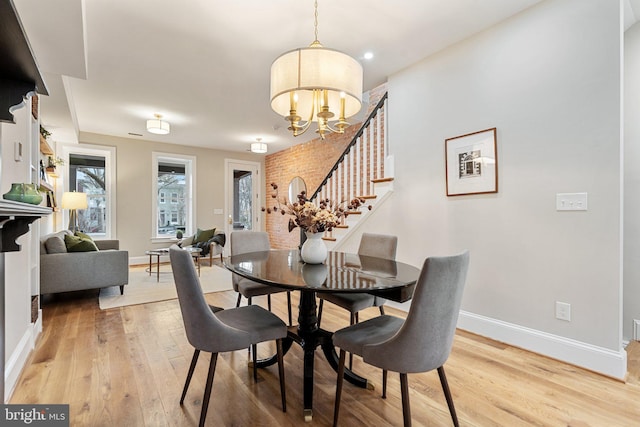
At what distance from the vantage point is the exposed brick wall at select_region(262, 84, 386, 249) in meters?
5.70

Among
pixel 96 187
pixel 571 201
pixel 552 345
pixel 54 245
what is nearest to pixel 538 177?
pixel 571 201

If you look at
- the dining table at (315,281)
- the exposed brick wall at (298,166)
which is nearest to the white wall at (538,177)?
the dining table at (315,281)

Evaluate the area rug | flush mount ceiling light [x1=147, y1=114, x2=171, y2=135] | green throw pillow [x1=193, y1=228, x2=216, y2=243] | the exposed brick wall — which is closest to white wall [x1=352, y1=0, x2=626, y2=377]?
the exposed brick wall

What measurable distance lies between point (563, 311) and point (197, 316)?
7.96 ft

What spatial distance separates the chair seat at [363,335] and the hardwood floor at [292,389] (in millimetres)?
410

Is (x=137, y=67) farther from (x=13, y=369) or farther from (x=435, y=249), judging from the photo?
(x=435, y=249)

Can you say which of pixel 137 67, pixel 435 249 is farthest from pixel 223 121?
pixel 435 249

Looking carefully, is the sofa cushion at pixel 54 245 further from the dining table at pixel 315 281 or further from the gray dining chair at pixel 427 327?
the gray dining chair at pixel 427 327

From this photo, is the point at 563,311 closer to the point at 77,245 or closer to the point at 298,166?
the point at 77,245

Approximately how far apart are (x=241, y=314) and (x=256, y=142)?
4864 millimetres

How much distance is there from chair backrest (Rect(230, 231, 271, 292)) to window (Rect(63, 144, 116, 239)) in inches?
178

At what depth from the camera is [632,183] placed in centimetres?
242

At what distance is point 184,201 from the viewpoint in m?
6.83

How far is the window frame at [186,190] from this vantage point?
630cm
